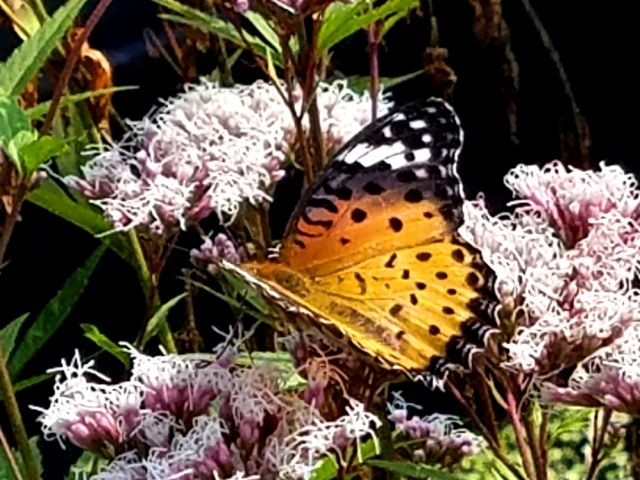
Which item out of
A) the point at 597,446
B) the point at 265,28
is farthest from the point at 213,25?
the point at 597,446

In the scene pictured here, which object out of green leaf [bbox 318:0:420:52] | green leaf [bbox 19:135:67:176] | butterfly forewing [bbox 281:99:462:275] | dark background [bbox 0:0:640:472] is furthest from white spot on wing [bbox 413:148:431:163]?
dark background [bbox 0:0:640:472]

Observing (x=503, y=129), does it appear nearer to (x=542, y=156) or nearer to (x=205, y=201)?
(x=542, y=156)

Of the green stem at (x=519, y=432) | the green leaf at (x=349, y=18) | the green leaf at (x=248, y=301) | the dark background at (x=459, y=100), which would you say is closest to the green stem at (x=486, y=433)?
the green stem at (x=519, y=432)

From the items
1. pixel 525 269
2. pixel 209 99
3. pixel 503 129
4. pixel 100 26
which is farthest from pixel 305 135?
pixel 503 129

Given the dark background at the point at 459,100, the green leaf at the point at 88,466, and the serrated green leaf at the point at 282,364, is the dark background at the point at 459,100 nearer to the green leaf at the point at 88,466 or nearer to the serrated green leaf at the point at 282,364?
the green leaf at the point at 88,466

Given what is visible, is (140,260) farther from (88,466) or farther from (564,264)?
(564,264)

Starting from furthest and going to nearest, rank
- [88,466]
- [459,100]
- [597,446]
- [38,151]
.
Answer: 1. [459,100]
2. [88,466]
3. [597,446]
4. [38,151]

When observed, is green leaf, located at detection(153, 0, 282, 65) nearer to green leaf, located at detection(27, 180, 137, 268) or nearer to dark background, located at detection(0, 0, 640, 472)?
green leaf, located at detection(27, 180, 137, 268)
